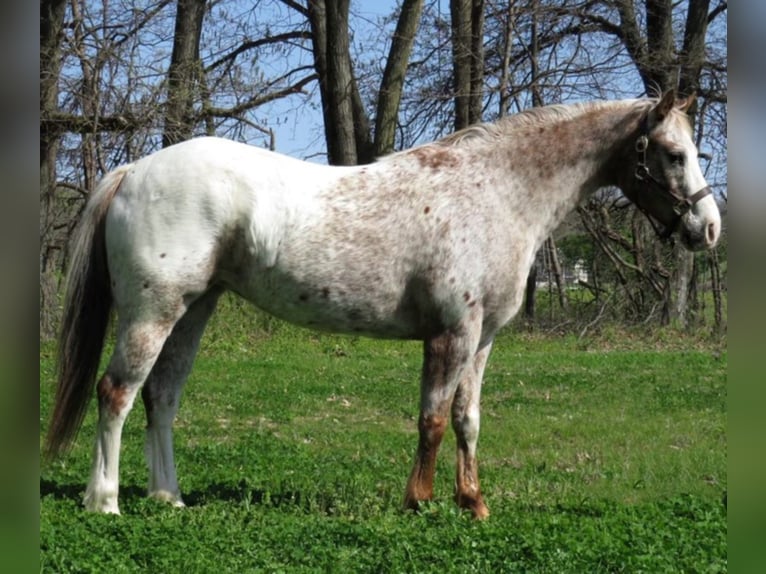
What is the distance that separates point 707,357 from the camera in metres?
14.0

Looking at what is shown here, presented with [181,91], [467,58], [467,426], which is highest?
[467,58]

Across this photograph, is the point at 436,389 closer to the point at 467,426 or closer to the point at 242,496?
the point at 467,426

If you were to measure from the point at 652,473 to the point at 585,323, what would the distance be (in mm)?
10642

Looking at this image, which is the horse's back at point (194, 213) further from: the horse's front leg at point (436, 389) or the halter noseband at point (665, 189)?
the halter noseband at point (665, 189)

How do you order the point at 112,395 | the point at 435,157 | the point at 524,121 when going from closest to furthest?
1. the point at 112,395
2. the point at 435,157
3. the point at 524,121

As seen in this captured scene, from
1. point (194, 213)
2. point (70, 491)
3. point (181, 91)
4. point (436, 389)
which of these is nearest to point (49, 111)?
point (181, 91)

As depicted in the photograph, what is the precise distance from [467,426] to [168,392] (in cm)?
185

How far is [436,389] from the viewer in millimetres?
5168

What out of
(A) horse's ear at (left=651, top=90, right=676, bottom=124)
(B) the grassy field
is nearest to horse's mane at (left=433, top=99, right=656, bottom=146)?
(A) horse's ear at (left=651, top=90, right=676, bottom=124)

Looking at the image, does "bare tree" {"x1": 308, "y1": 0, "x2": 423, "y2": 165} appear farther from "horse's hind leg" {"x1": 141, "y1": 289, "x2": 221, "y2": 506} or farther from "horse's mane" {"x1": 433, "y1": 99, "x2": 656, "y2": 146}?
"horse's hind leg" {"x1": 141, "y1": 289, "x2": 221, "y2": 506}

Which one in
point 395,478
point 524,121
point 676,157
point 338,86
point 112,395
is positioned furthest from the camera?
point 338,86

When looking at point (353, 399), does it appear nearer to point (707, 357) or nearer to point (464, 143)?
point (464, 143)

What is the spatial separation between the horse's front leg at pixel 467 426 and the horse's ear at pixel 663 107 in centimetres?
171
